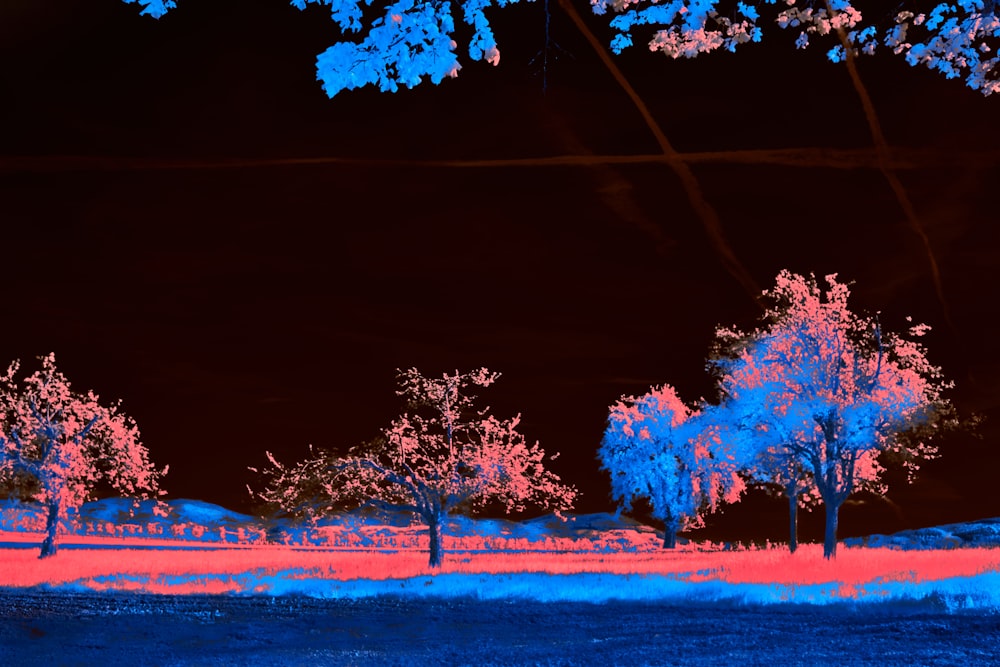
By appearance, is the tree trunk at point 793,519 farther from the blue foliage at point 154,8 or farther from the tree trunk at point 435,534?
the blue foliage at point 154,8

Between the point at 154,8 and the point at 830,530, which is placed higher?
the point at 154,8

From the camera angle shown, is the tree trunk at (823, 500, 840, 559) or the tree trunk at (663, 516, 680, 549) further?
the tree trunk at (663, 516, 680, 549)

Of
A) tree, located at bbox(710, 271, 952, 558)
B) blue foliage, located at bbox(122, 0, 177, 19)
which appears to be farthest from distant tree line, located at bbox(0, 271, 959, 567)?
blue foliage, located at bbox(122, 0, 177, 19)

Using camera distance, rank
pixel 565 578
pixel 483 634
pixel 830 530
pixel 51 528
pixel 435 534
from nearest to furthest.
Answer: pixel 483 634
pixel 565 578
pixel 830 530
pixel 435 534
pixel 51 528

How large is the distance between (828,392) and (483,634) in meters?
21.5

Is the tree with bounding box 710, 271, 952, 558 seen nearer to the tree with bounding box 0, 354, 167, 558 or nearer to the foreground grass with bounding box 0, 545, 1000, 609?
the foreground grass with bounding box 0, 545, 1000, 609

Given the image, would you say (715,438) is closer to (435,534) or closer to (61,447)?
(435,534)

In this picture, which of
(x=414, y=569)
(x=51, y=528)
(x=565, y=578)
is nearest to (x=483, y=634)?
(x=565, y=578)

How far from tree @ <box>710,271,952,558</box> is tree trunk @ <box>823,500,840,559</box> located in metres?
0.04

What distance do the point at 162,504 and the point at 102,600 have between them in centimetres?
2242

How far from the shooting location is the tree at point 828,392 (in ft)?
122

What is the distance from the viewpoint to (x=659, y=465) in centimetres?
5697

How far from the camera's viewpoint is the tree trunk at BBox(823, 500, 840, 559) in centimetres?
3659

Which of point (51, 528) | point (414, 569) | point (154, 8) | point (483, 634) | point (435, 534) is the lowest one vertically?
point (414, 569)
